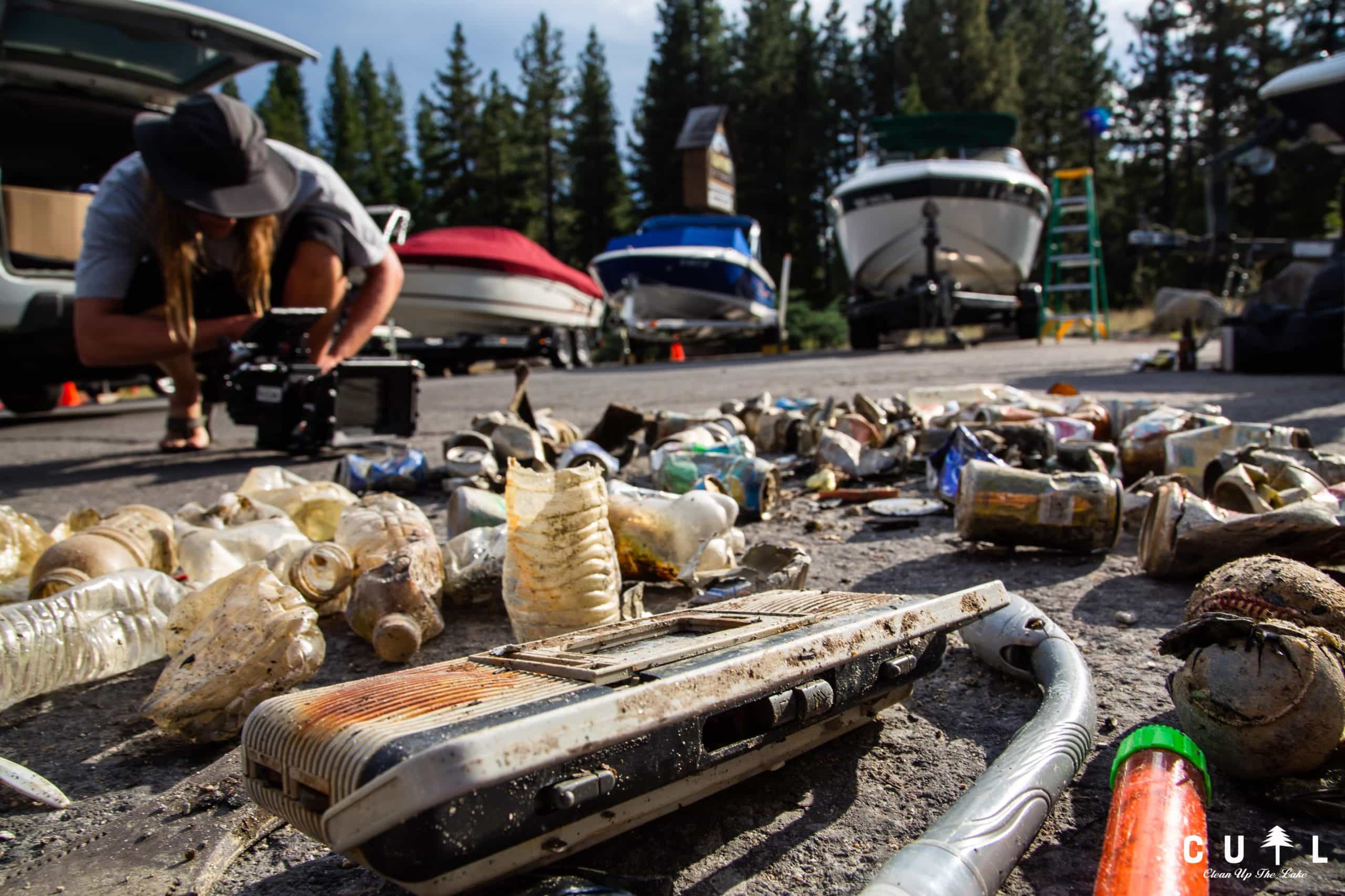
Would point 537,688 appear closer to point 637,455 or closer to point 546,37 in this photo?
point 637,455

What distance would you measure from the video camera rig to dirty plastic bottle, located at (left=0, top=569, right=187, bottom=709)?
2.07 meters

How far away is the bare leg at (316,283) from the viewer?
422 cm

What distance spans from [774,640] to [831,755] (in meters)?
0.30

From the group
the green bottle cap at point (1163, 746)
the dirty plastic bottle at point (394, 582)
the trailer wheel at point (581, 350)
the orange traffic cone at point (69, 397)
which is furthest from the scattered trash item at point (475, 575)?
the trailer wheel at point (581, 350)

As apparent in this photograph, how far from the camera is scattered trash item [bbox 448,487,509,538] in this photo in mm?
2355

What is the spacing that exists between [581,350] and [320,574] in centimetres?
1411

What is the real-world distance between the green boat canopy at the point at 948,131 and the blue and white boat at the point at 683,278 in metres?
3.97

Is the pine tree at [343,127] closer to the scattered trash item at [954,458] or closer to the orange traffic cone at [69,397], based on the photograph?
the orange traffic cone at [69,397]

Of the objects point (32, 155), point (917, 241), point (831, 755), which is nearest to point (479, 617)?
point (831, 755)

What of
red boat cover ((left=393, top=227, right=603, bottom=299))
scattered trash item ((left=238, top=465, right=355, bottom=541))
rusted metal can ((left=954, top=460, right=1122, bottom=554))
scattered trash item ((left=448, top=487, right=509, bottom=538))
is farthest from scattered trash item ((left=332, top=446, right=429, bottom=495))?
red boat cover ((left=393, top=227, right=603, bottom=299))

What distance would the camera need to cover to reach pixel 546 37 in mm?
41062

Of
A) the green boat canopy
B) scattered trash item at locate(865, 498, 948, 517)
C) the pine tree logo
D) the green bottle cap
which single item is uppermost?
the green boat canopy

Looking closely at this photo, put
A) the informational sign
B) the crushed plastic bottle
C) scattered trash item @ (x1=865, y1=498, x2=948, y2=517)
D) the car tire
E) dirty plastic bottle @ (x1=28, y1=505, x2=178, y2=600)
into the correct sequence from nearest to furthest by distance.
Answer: the crushed plastic bottle → dirty plastic bottle @ (x1=28, y1=505, x2=178, y2=600) → scattered trash item @ (x1=865, y1=498, x2=948, y2=517) → the car tire → the informational sign

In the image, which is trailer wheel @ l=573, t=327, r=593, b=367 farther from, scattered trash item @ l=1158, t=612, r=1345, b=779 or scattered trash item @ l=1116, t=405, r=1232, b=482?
scattered trash item @ l=1158, t=612, r=1345, b=779
